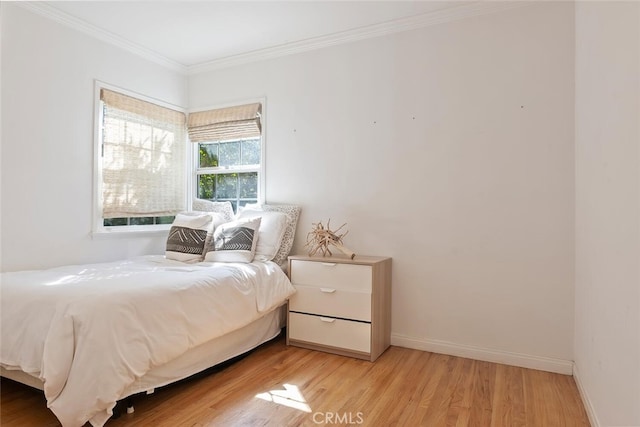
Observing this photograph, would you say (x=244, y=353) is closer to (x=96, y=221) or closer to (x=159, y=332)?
(x=159, y=332)

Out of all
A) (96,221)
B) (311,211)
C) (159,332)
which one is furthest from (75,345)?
(311,211)

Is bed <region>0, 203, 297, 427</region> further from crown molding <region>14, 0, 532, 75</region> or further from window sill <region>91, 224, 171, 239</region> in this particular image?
crown molding <region>14, 0, 532, 75</region>

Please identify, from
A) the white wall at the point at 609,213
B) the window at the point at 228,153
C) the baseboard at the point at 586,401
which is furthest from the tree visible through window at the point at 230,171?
the baseboard at the point at 586,401

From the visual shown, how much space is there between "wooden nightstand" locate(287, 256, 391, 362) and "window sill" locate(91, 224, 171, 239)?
5.10 feet

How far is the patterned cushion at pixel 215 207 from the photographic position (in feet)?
12.1

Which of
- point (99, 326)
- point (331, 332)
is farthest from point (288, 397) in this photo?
point (99, 326)

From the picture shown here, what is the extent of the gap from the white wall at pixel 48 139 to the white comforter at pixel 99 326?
0.55 meters

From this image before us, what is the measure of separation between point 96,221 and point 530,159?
11.3ft

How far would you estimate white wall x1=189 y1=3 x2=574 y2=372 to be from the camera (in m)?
2.60

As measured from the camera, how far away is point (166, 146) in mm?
3945

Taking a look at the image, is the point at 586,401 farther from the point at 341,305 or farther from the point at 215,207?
the point at 215,207

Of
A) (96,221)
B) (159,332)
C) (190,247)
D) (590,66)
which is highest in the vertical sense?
(590,66)

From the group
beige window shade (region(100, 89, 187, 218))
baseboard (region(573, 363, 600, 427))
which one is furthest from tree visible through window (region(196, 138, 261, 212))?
baseboard (region(573, 363, 600, 427))

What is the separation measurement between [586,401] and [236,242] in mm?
2456
